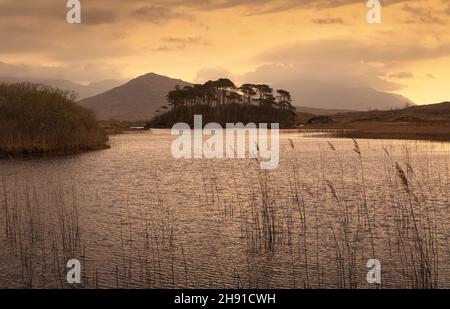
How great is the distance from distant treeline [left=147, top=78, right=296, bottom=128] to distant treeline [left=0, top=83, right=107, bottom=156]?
9868 cm

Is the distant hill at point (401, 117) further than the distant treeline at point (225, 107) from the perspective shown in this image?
No

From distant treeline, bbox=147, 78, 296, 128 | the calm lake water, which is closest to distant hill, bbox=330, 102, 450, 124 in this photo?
distant treeline, bbox=147, 78, 296, 128

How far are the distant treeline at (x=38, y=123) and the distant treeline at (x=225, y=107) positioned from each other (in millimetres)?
98677

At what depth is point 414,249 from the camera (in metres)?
14.2

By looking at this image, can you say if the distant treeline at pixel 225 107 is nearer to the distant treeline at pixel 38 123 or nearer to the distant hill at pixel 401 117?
the distant hill at pixel 401 117

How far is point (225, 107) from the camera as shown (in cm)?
15850

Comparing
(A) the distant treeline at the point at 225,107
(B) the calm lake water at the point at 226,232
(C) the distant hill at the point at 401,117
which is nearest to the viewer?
(B) the calm lake water at the point at 226,232

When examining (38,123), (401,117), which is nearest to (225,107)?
(401,117)

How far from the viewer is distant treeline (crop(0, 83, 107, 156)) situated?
4734 cm

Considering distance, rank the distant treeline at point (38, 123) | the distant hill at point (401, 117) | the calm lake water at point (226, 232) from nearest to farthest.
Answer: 1. the calm lake water at point (226, 232)
2. the distant treeline at point (38, 123)
3. the distant hill at point (401, 117)

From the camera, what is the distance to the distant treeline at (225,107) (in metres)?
154

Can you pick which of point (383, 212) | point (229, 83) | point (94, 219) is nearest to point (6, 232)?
point (94, 219)

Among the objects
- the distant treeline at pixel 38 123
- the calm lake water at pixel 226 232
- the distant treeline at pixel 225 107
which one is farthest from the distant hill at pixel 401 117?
the calm lake water at pixel 226 232

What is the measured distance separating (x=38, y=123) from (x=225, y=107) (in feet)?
365
